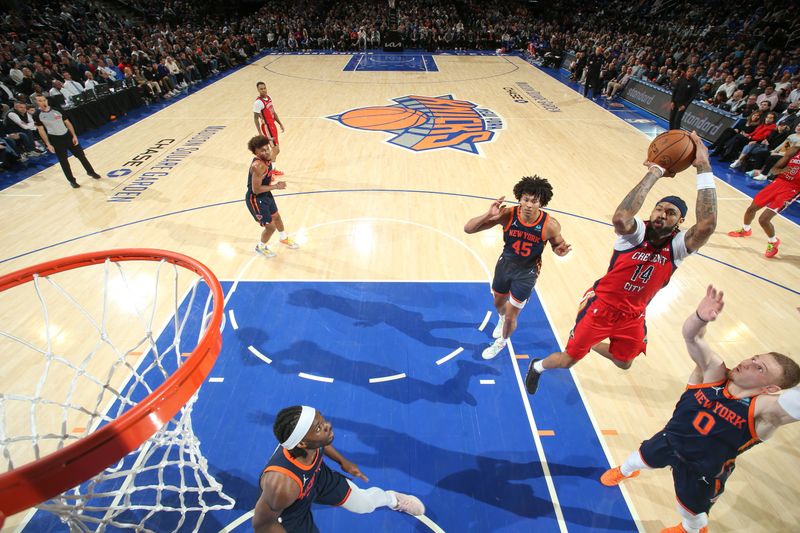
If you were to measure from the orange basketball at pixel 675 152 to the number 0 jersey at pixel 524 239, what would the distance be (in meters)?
1.03

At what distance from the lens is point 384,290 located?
564 centimetres


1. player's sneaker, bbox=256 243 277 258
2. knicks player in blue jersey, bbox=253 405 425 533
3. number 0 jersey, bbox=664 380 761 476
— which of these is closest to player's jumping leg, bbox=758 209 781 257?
number 0 jersey, bbox=664 380 761 476

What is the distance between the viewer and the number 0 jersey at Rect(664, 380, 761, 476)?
2.55 meters

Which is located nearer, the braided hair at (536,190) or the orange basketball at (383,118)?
the braided hair at (536,190)

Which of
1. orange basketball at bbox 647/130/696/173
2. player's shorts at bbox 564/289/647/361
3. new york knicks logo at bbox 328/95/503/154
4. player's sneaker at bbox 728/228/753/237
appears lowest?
player's sneaker at bbox 728/228/753/237

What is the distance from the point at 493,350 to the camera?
462 cm

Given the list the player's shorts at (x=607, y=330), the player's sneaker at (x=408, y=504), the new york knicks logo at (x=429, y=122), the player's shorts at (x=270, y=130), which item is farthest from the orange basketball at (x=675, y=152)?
the player's shorts at (x=270, y=130)

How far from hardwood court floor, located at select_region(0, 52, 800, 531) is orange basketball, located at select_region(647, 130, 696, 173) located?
245 cm

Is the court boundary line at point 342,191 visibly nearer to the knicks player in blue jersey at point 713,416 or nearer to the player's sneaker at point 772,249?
the player's sneaker at point 772,249

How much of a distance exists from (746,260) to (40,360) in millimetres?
9902

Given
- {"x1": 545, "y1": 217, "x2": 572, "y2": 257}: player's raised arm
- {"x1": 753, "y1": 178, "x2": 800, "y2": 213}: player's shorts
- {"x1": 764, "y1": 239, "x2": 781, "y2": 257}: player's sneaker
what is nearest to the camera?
{"x1": 545, "y1": 217, "x2": 572, "y2": 257}: player's raised arm

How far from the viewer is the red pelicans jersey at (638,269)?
3291 mm

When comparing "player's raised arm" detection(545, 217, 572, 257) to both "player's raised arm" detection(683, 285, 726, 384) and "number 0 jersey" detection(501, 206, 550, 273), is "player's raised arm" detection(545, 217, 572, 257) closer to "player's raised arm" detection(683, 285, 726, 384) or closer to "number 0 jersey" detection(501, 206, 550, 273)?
"number 0 jersey" detection(501, 206, 550, 273)

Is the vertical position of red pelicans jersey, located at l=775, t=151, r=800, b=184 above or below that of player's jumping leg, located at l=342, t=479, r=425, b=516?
above
